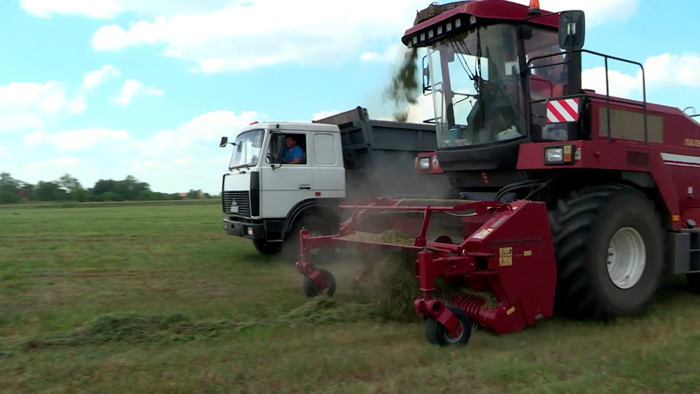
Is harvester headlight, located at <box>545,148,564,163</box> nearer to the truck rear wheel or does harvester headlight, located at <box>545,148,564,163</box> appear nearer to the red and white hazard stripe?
the red and white hazard stripe

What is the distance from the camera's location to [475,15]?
577cm

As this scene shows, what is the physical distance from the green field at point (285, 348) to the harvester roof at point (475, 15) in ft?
10.2

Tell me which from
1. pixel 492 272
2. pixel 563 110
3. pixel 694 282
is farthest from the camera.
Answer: pixel 694 282

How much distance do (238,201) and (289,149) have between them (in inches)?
52.7

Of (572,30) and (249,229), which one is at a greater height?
(572,30)

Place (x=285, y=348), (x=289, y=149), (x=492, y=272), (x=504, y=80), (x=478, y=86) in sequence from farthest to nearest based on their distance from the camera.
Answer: (x=289, y=149) < (x=478, y=86) < (x=504, y=80) < (x=492, y=272) < (x=285, y=348)

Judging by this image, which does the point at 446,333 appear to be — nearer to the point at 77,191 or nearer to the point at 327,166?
the point at 327,166

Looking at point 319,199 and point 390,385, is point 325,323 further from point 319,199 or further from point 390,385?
point 319,199

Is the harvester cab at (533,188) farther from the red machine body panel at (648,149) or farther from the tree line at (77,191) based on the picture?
the tree line at (77,191)

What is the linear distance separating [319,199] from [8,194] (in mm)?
41101

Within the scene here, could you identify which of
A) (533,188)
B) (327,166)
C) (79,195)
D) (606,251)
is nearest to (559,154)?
(533,188)

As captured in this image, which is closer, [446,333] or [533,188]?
[446,333]

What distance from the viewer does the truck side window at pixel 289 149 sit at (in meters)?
9.77

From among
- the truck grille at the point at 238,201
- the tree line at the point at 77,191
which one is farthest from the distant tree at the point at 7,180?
the truck grille at the point at 238,201
